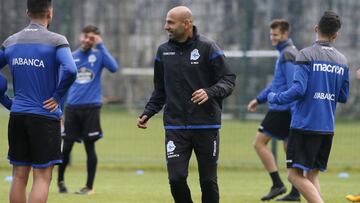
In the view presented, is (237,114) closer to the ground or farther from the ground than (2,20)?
closer to the ground

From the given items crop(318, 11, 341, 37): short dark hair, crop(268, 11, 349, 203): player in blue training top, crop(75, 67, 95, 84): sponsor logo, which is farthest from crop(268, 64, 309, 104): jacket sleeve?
crop(75, 67, 95, 84): sponsor logo

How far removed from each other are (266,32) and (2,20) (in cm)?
464

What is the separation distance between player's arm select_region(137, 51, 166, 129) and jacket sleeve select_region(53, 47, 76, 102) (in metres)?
0.92

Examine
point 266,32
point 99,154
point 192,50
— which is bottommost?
point 99,154

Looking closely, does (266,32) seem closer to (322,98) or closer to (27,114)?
(322,98)

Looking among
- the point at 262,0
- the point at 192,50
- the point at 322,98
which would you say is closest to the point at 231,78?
the point at 192,50

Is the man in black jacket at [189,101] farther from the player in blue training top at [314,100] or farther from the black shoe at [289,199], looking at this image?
the black shoe at [289,199]

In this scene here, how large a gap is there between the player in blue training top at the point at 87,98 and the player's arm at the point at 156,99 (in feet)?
12.6

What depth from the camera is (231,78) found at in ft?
28.8

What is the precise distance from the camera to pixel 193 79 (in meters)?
8.73

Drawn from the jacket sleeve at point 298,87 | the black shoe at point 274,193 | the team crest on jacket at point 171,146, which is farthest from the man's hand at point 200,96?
the black shoe at point 274,193

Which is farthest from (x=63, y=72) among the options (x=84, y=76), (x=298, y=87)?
(x=84, y=76)

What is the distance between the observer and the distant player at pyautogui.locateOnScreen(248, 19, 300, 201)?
1180 cm

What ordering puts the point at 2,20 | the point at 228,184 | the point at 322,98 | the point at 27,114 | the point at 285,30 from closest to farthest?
the point at 27,114 < the point at 322,98 < the point at 285,30 < the point at 228,184 < the point at 2,20
